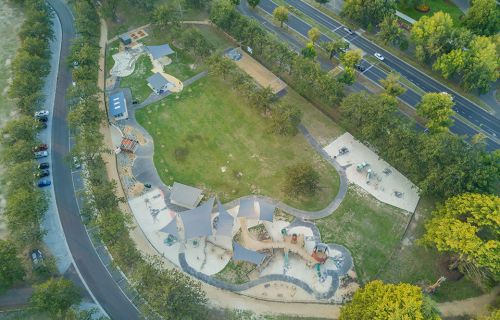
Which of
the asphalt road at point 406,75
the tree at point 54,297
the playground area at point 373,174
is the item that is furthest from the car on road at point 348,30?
the tree at point 54,297

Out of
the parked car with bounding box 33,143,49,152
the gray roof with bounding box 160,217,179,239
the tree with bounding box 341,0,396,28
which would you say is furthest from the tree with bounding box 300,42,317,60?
the parked car with bounding box 33,143,49,152

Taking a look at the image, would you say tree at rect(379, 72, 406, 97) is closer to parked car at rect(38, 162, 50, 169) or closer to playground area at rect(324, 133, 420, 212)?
playground area at rect(324, 133, 420, 212)

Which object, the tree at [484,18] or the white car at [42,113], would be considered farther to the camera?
the tree at [484,18]

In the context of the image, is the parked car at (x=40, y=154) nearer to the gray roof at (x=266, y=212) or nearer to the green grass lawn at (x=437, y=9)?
the gray roof at (x=266, y=212)

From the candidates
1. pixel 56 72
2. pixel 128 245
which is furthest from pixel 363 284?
pixel 56 72

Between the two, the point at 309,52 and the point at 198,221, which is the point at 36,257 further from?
the point at 309,52

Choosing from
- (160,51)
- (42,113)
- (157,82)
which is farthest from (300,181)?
(42,113)
